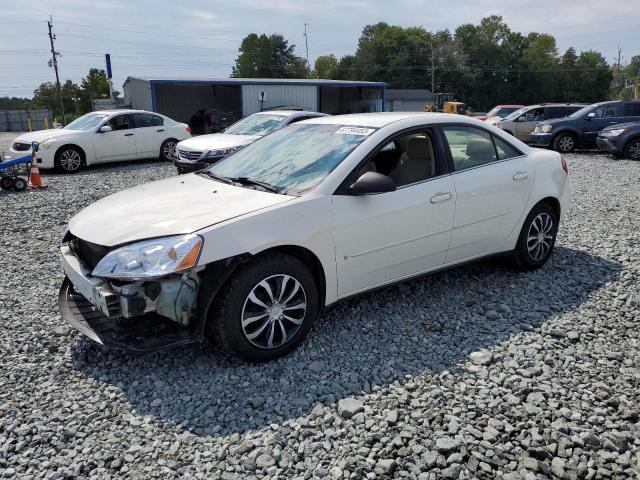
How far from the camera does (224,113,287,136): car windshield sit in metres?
12.5

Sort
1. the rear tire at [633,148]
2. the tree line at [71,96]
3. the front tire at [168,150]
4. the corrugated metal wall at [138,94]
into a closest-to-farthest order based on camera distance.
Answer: the front tire at [168,150] < the rear tire at [633,148] < the corrugated metal wall at [138,94] < the tree line at [71,96]

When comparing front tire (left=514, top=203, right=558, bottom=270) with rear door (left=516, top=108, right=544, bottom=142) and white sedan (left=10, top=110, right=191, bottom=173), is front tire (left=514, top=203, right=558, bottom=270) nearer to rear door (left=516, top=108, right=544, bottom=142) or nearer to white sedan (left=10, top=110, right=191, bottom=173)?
white sedan (left=10, top=110, right=191, bottom=173)

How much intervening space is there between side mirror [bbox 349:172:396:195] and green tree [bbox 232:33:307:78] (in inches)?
3633

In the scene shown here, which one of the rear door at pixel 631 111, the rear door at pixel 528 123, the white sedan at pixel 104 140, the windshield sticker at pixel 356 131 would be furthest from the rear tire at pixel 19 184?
the rear door at pixel 631 111

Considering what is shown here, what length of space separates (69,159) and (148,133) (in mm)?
2302

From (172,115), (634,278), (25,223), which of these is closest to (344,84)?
(172,115)

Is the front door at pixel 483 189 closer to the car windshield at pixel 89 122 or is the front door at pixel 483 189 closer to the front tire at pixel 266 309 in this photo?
the front tire at pixel 266 309

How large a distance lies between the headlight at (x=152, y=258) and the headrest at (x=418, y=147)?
6.94ft

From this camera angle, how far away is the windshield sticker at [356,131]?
418cm

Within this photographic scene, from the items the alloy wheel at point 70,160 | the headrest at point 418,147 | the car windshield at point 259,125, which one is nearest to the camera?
the headrest at point 418,147

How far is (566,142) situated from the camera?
17281 millimetres

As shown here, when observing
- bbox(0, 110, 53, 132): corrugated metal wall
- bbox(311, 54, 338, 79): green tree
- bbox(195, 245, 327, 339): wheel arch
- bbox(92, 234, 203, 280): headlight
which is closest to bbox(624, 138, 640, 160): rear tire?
bbox(195, 245, 327, 339): wheel arch

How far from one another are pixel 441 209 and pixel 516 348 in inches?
47.4

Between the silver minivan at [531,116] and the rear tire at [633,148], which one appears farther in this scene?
the silver minivan at [531,116]
